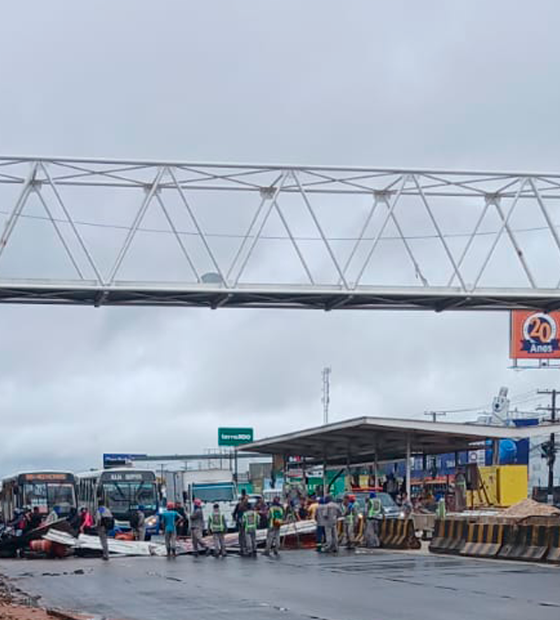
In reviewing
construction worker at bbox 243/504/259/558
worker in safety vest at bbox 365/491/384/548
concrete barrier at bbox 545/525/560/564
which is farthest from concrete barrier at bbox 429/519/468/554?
construction worker at bbox 243/504/259/558

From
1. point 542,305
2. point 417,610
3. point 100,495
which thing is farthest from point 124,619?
point 100,495

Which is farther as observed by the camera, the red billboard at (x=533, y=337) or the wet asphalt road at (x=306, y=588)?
the red billboard at (x=533, y=337)

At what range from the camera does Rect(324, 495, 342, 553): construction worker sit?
34.4 meters

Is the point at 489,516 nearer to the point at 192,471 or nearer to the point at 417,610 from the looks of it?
the point at 417,610

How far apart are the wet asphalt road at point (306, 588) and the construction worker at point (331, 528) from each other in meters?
2.05

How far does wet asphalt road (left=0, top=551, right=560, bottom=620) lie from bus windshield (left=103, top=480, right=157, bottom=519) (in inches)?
639

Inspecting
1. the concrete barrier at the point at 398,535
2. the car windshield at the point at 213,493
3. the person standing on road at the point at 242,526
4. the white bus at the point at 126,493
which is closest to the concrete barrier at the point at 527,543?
the concrete barrier at the point at 398,535

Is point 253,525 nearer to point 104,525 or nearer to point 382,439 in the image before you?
point 104,525

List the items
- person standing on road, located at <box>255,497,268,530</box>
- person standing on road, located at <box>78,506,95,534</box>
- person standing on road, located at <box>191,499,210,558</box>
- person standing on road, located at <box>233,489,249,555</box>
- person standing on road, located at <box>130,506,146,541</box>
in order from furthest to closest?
person standing on road, located at <box>130,506,146,541</box>, person standing on road, located at <box>255,497,268,530</box>, person standing on road, located at <box>78,506,95,534</box>, person standing on road, located at <box>191,499,210,558</box>, person standing on road, located at <box>233,489,249,555</box>

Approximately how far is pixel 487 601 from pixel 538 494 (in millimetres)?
44457

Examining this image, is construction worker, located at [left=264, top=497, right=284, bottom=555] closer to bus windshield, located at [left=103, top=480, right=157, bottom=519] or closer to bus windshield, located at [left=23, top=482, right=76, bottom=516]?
bus windshield, located at [left=103, top=480, right=157, bottom=519]

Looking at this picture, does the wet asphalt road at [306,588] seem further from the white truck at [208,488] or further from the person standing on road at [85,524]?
the white truck at [208,488]

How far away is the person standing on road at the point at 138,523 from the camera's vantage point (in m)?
43.7

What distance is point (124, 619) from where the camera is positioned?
17.1m
